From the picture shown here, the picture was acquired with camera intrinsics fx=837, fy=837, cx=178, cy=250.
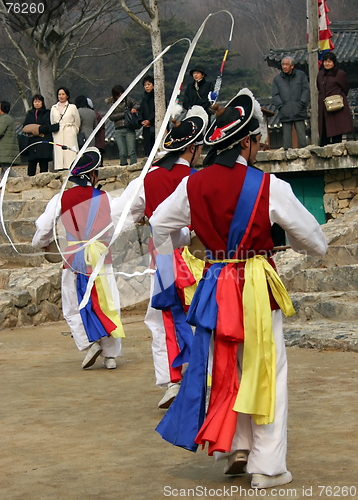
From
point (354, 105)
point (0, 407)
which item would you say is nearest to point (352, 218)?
point (0, 407)

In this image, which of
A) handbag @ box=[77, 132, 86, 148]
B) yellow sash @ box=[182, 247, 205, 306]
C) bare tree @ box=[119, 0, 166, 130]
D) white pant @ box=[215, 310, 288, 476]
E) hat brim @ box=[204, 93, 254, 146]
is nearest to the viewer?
white pant @ box=[215, 310, 288, 476]

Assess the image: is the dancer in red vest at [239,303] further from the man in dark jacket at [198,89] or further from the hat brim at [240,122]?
the man in dark jacket at [198,89]

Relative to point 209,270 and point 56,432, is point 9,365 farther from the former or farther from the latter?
point 209,270

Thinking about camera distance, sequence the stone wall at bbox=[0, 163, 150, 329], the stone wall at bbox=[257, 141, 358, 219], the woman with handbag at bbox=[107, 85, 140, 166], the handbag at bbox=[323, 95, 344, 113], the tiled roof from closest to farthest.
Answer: the stone wall at bbox=[0, 163, 150, 329] < the handbag at bbox=[323, 95, 344, 113] < the stone wall at bbox=[257, 141, 358, 219] < the woman with handbag at bbox=[107, 85, 140, 166] < the tiled roof

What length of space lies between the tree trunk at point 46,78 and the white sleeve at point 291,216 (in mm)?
16030

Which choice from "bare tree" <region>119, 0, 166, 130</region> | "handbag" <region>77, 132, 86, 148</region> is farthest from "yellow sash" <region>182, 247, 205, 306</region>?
"bare tree" <region>119, 0, 166, 130</region>

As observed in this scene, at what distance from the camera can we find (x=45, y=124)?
1380 centimetres

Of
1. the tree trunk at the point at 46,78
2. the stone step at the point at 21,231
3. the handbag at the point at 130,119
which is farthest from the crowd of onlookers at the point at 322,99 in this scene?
the tree trunk at the point at 46,78

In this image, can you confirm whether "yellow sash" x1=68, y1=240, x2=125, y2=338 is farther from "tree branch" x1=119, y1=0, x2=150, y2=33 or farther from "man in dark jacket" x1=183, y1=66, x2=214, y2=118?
"tree branch" x1=119, y1=0, x2=150, y2=33

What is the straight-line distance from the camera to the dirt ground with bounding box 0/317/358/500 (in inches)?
152

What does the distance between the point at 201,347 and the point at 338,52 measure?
849 inches

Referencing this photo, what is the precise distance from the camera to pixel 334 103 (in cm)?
1286

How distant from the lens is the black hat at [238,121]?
4.00 metres

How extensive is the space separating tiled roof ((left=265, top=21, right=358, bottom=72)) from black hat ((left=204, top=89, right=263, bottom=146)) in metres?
19.9
